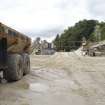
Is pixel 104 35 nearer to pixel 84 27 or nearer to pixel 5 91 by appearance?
pixel 84 27

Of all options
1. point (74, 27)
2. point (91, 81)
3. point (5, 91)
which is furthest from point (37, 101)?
point (74, 27)

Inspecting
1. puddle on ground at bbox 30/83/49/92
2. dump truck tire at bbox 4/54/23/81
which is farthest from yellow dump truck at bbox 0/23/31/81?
puddle on ground at bbox 30/83/49/92

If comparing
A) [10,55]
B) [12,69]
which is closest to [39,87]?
[12,69]

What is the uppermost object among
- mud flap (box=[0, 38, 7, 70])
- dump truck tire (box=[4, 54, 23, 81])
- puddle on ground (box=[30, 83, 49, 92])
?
mud flap (box=[0, 38, 7, 70])

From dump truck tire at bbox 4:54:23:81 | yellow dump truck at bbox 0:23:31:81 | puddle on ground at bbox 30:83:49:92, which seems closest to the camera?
puddle on ground at bbox 30:83:49:92

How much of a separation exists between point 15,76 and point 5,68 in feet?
2.25

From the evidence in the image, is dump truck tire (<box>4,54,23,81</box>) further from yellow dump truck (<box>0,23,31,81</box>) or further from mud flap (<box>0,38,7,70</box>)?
mud flap (<box>0,38,7,70</box>)

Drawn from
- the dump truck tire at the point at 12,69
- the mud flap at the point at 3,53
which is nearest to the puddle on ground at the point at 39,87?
the dump truck tire at the point at 12,69

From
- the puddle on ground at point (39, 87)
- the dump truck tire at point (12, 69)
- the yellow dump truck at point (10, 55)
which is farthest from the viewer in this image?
the dump truck tire at point (12, 69)

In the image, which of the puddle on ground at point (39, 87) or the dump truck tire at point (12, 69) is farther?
the dump truck tire at point (12, 69)

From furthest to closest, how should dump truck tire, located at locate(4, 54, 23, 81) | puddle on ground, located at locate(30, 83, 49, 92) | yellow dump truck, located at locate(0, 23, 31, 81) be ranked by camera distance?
dump truck tire, located at locate(4, 54, 23, 81)
yellow dump truck, located at locate(0, 23, 31, 81)
puddle on ground, located at locate(30, 83, 49, 92)

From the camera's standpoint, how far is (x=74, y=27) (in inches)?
5507

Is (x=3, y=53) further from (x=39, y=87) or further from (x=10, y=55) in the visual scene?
(x=39, y=87)

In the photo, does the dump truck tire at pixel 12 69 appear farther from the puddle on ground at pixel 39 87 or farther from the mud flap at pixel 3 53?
the puddle on ground at pixel 39 87
